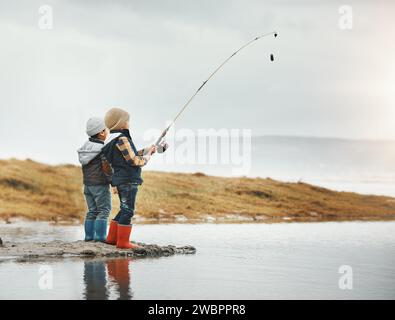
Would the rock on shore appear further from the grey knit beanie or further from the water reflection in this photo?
the grey knit beanie

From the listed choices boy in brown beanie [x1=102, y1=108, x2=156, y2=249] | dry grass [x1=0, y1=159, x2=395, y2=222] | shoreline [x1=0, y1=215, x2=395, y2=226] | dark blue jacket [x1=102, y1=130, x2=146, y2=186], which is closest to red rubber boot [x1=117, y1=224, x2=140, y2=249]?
boy in brown beanie [x1=102, y1=108, x2=156, y2=249]

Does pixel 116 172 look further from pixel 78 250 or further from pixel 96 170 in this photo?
pixel 78 250

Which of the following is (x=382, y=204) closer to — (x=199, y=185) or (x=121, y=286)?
(x=199, y=185)

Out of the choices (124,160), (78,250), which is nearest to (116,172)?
(124,160)

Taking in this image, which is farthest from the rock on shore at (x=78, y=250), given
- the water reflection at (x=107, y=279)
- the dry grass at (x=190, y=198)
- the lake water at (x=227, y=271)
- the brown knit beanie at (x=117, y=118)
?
the dry grass at (x=190, y=198)

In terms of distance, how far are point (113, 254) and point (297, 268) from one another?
109 inches

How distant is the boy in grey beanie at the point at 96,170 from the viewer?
11.8 meters

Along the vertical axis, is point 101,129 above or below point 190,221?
above

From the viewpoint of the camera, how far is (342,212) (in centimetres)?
2517

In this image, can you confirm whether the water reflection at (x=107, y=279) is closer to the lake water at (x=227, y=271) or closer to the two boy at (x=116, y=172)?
the lake water at (x=227, y=271)

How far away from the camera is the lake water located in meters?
8.34
